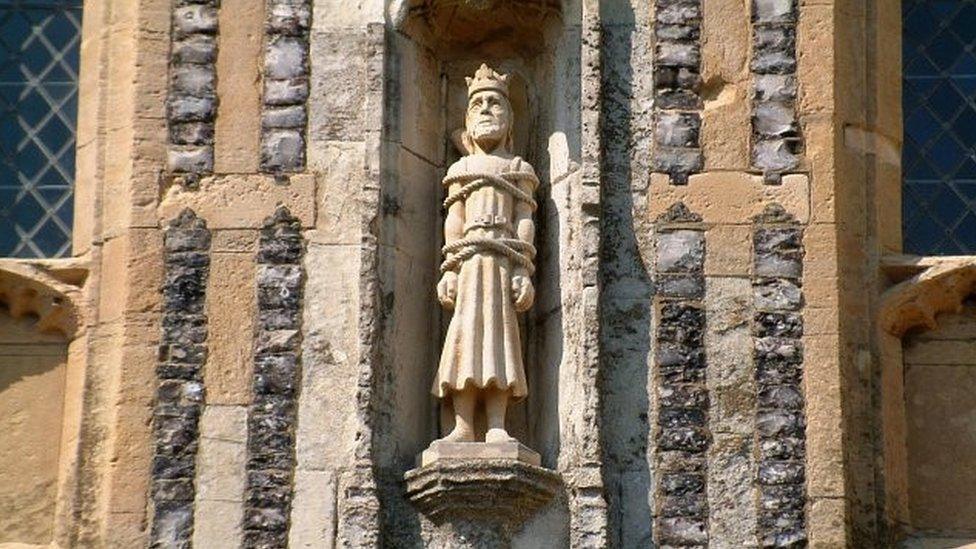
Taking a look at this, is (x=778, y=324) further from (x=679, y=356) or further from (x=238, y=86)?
(x=238, y=86)

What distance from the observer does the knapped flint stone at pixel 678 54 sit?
1647 centimetres

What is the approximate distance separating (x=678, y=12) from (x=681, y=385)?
1.94 m

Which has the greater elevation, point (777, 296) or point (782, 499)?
point (777, 296)

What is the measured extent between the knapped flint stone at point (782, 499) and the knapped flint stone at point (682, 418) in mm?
450

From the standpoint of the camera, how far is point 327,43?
1655 cm

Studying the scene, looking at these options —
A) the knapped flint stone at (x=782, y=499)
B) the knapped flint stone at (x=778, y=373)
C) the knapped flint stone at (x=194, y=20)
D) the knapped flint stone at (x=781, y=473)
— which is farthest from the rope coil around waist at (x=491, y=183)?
the knapped flint stone at (x=782, y=499)

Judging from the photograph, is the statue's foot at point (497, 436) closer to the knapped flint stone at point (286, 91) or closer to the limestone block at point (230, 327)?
the limestone block at point (230, 327)

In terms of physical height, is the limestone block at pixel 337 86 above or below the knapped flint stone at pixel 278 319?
above

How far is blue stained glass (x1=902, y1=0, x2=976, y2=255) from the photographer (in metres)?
16.9

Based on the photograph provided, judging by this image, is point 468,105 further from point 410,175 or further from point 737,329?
point 737,329

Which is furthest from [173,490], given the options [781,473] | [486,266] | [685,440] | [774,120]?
[774,120]

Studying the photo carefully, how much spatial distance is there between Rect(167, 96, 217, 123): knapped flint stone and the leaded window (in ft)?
2.64

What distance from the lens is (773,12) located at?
16.6 m

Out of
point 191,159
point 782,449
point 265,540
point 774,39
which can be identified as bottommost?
point 265,540
